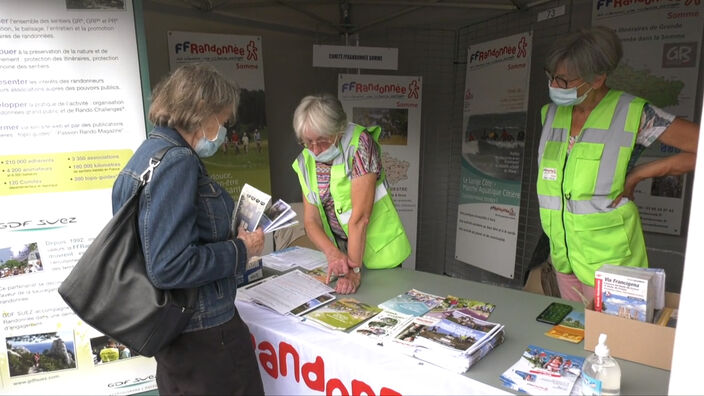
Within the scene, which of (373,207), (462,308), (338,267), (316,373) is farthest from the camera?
(373,207)

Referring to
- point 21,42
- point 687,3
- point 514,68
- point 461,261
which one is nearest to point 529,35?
point 514,68

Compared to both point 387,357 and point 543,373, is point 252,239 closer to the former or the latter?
point 387,357

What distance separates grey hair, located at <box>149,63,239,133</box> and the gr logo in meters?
2.87

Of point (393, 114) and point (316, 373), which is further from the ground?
point (393, 114)

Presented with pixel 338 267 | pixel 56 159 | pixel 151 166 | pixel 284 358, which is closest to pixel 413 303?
pixel 338 267

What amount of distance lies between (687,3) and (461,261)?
257cm

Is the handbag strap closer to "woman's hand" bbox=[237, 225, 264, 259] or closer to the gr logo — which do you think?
"woman's hand" bbox=[237, 225, 264, 259]

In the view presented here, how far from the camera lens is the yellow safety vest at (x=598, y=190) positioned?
1.67 meters

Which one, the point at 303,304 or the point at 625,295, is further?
the point at 303,304

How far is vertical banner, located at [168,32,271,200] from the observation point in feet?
12.0

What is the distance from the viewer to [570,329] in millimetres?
1467

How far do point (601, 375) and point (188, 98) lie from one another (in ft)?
4.24

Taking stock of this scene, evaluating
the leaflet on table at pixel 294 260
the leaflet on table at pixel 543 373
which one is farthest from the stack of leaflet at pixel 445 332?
the leaflet on table at pixel 294 260

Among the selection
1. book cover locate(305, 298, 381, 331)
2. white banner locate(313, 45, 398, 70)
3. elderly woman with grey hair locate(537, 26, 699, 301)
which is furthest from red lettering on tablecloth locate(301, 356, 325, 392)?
white banner locate(313, 45, 398, 70)
